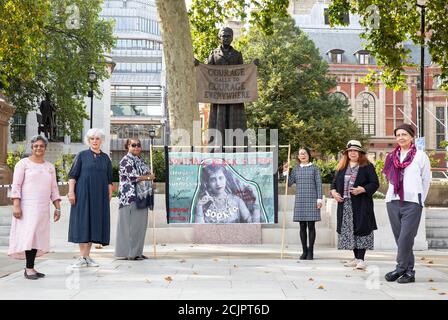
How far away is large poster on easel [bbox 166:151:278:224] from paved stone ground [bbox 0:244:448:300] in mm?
737

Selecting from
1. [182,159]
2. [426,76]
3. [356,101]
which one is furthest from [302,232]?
[426,76]

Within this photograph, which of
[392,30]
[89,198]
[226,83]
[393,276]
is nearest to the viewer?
[393,276]

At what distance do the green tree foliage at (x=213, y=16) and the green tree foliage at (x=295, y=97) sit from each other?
2136 cm

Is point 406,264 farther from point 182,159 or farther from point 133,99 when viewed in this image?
point 133,99

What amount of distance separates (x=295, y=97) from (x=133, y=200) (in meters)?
35.8

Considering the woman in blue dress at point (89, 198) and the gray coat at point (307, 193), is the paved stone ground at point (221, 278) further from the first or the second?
the gray coat at point (307, 193)

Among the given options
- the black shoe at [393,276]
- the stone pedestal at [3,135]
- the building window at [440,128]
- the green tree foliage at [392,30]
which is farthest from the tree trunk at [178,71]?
the building window at [440,128]

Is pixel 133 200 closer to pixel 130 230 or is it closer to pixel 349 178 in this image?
pixel 130 230

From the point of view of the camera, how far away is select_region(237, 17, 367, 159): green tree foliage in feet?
144

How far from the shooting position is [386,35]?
2053 centimetres

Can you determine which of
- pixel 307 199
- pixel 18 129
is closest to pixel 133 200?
pixel 307 199

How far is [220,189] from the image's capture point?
37.3 feet

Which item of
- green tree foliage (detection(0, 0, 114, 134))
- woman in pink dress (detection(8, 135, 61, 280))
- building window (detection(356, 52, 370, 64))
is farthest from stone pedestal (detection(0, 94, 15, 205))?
building window (detection(356, 52, 370, 64))

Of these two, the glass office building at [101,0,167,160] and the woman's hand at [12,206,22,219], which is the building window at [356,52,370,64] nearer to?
the glass office building at [101,0,167,160]
